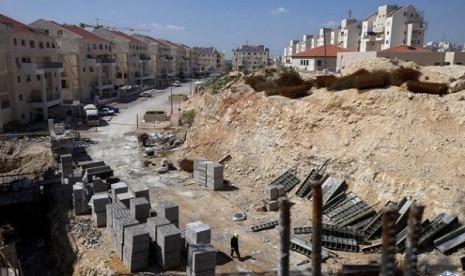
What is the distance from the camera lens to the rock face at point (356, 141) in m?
15.6

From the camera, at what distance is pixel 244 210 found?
1775 centimetres

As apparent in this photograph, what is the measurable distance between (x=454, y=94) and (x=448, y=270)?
9.62m

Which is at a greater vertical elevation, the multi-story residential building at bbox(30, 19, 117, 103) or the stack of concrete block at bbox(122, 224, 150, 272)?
the multi-story residential building at bbox(30, 19, 117, 103)

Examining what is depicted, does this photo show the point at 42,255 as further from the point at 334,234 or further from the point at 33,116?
the point at 33,116

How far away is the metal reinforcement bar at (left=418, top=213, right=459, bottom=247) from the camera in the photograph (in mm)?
13148

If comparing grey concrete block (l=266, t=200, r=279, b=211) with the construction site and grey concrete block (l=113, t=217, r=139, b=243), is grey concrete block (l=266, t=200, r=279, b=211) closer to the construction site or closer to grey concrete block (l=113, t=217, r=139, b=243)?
the construction site

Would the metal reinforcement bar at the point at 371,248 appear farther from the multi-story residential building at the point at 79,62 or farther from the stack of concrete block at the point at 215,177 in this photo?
the multi-story residential building at the point at 79,62

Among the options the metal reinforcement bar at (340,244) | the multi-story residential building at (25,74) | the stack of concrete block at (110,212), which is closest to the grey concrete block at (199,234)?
the stack of concrete block at (110,212)

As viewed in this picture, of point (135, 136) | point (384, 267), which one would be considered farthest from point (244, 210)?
point (135, 136)

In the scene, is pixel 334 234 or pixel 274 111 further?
pixel 274 111

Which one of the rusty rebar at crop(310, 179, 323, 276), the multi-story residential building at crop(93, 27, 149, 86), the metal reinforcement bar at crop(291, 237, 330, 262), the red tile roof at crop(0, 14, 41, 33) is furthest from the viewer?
the multi-story residential building at crop(93, 27, 149, 86)

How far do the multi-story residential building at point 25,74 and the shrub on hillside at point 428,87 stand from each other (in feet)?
106

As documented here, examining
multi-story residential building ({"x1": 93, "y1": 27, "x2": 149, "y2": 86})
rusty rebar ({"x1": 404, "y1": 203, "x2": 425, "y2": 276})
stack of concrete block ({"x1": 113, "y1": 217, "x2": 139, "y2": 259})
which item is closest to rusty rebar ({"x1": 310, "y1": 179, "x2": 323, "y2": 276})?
rusty rebar ({"x1": 404, "y1": 203, "x2": 425, "y2": 276})

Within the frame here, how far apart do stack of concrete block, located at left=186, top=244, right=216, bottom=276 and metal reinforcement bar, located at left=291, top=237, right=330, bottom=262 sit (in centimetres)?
345
